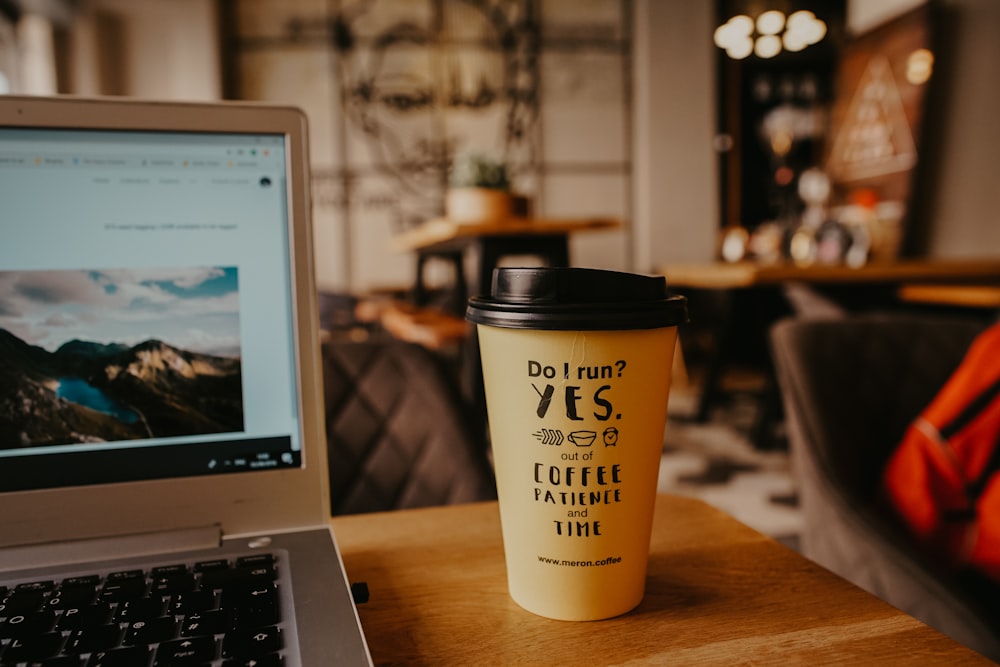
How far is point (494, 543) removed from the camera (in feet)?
1.73

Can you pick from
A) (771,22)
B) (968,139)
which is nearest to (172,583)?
(771,22)

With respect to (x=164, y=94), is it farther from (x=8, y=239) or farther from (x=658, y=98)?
(x=8, y=239)

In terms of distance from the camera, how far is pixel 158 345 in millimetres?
475

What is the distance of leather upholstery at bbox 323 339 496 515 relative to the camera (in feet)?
3.02

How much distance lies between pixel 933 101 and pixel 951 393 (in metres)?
3.60

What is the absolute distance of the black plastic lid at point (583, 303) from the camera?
359 mm

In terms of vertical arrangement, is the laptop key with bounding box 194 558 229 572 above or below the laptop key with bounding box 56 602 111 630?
below

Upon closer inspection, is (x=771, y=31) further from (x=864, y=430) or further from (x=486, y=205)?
(x=864, y=430)

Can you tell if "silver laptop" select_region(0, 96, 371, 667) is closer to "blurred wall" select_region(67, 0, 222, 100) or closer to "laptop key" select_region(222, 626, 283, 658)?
"laptop key" select_region(222, 626, 283, 658)

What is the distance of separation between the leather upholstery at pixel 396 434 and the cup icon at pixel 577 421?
48 cm

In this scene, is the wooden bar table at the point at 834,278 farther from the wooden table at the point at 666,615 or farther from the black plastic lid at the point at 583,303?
the black plastic lid at the point at 583,303

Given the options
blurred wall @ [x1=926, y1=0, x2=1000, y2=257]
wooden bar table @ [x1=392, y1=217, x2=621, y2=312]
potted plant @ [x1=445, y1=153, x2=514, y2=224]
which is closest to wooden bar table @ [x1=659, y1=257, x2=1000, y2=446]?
blurred wall @ [x1=926, y1=0, x2=1000, y2=257]

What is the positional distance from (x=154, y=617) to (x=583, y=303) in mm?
274

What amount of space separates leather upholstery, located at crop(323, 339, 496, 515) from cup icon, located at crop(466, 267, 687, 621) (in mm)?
485
